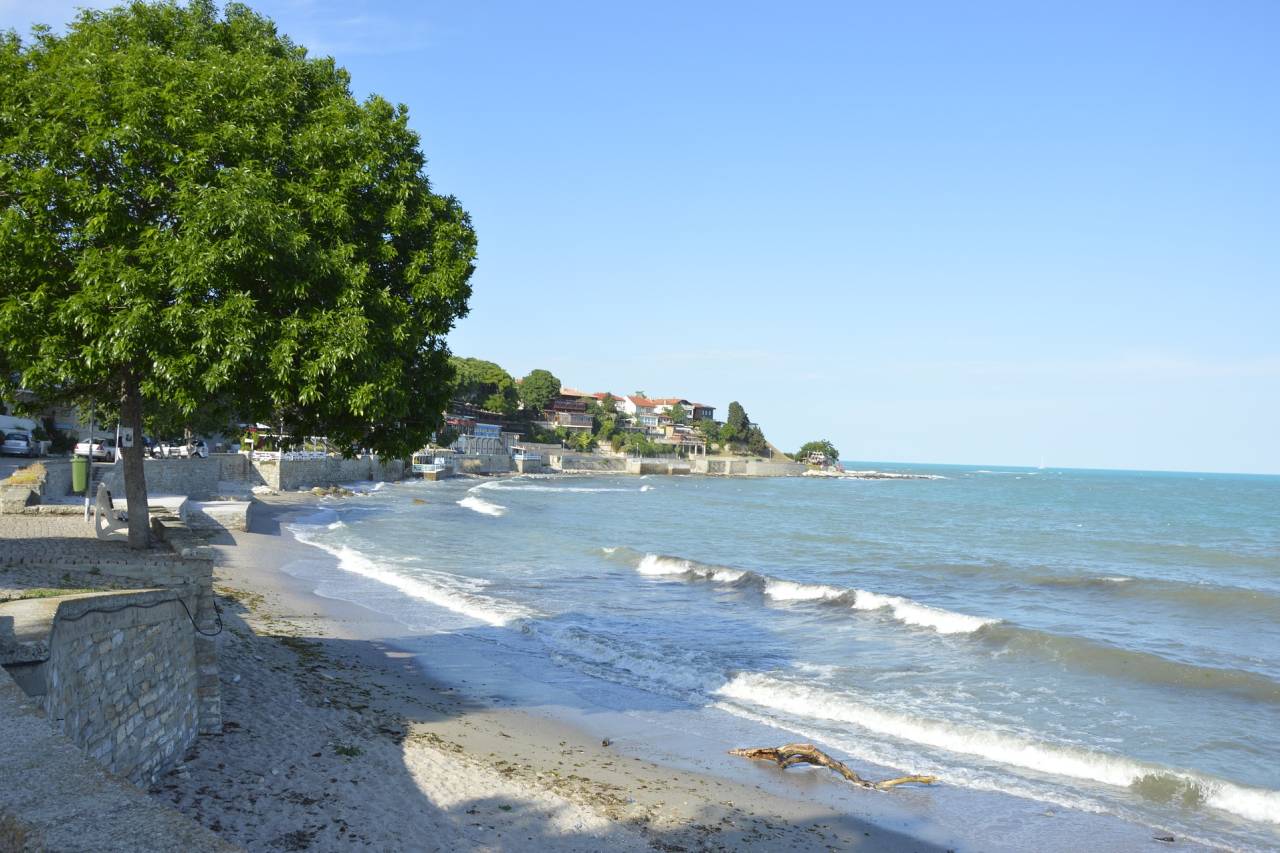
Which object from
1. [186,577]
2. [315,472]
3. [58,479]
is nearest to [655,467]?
[315,472]

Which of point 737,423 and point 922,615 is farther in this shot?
Result: point 737,423

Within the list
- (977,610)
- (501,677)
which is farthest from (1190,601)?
(501,677)

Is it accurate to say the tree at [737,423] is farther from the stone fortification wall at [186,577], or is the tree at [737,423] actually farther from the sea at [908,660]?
the stone fortification wall at [186,577]

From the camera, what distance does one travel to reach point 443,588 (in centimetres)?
2475

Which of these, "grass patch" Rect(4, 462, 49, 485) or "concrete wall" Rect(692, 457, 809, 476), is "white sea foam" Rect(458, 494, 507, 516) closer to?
"grass patch" Rect(4, 462, 49, 485)

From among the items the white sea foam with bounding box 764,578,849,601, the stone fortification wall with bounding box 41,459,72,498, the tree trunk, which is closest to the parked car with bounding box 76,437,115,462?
the stone fortification wall with bounding box 41,459,72,498

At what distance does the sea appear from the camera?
11.5m

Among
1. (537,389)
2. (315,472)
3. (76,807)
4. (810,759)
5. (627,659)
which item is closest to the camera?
(76,807)

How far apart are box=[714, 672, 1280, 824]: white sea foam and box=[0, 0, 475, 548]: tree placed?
7691 mm

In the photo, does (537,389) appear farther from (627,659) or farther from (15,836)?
(15,836)

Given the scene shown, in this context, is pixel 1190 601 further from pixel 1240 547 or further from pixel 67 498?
pixel 67 498

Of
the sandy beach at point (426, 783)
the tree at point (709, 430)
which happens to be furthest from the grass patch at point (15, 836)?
the tree at point (709, 430)

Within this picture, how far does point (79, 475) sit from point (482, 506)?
34.4 m

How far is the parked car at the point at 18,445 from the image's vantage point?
121 feet
